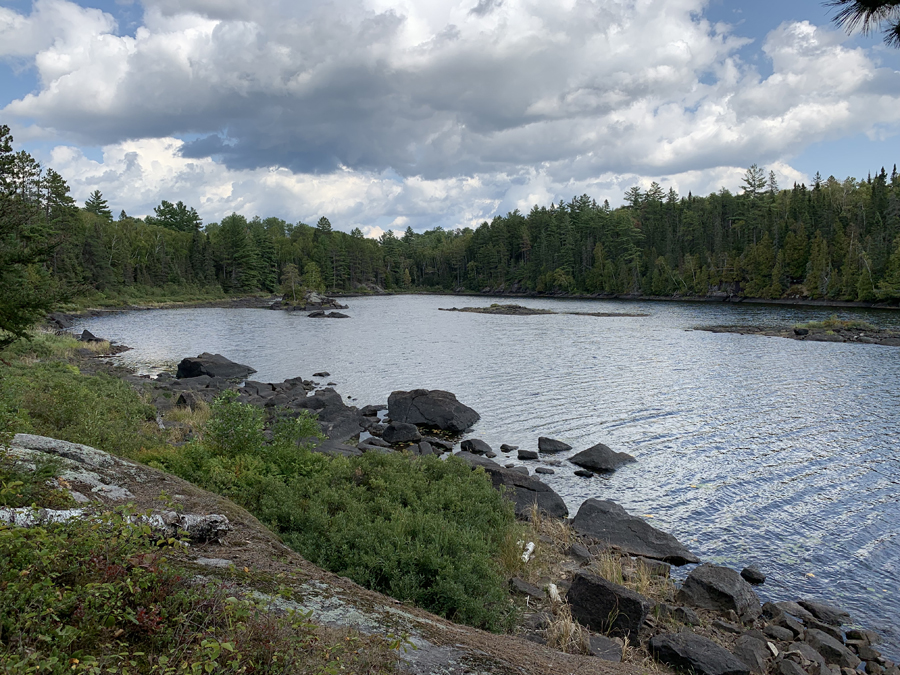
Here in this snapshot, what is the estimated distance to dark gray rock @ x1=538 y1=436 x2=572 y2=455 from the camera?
64.5 ft

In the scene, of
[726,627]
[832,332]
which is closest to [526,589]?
[726,627]

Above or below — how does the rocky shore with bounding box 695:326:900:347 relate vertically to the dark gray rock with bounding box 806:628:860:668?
above

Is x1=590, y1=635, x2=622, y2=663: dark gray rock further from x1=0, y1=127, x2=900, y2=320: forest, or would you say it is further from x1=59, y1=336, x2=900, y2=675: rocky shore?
x1=0, y1=127, x2=900, y2=320: forest

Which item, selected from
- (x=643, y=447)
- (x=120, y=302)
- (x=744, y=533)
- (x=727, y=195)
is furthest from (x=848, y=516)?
(x=727, y=195)

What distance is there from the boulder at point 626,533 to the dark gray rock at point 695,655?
4.05 metres

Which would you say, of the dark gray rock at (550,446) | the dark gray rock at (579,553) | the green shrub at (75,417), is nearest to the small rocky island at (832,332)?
the dark gray rock at (550,446)

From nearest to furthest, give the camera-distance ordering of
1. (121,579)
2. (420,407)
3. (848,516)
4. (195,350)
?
(121,579)
(848,516)
(420,407)
(195,350)

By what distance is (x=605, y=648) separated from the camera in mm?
7535

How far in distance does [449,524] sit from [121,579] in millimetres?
5773

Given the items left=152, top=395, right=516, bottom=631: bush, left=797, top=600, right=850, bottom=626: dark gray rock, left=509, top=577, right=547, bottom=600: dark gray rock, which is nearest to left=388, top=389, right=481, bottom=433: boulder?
left=152, top=395, right=516, bottom=631: bush

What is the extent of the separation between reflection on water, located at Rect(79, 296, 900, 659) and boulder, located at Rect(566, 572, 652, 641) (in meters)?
4.04

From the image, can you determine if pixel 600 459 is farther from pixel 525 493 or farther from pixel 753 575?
pixel 753 575

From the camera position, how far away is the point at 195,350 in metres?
44.4

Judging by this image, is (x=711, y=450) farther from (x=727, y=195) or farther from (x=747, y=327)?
(x=727, y=195)
